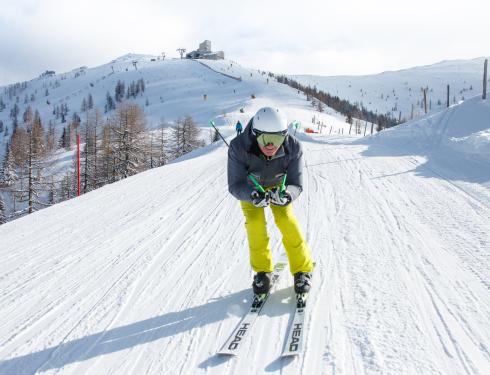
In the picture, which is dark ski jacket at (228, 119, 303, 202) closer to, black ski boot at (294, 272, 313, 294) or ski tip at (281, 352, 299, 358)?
black ski boot at (294, 272, 313, 294)

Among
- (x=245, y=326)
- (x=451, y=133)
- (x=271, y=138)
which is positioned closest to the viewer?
(x=245, y=326)

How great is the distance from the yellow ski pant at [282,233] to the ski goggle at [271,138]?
66 centimetres

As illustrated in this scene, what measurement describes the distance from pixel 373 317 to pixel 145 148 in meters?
39.1

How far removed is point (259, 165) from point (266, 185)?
26cm

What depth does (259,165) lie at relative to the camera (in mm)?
3957

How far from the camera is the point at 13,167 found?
5025 centimetres

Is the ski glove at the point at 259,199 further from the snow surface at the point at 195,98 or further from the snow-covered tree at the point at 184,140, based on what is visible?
the snow surface at the point at 195,98

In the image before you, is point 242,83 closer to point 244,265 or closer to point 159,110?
point 159,110

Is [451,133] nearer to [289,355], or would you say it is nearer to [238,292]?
[238,292]

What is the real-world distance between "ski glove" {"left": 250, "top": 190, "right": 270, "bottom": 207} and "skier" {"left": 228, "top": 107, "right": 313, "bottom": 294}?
0.09m

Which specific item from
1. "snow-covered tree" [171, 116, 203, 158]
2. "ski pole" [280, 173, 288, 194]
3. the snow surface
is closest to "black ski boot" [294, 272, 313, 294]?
"ski pole" [280, 173, 288, 194]

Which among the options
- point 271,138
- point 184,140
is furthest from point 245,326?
point 184,140

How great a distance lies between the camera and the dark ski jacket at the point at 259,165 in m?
3.89

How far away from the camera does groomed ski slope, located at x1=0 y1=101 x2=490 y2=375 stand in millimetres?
2975
